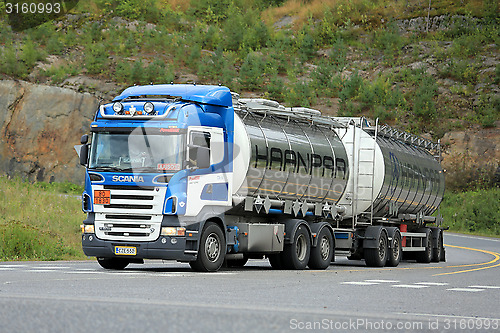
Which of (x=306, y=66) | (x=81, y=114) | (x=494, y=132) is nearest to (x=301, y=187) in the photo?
(x=81, y=114)

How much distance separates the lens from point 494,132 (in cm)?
5369

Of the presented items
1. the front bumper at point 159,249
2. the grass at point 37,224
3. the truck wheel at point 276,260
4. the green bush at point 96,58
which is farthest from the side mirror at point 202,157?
the green bush at point 96,58

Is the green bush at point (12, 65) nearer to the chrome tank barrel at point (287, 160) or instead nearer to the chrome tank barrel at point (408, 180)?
the chrome tank barrel at point (408, 180)

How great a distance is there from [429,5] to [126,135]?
2130 inches

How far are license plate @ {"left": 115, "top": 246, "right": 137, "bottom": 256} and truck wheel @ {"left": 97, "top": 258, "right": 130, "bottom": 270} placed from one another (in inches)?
55.5

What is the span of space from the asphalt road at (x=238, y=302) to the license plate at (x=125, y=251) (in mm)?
1181

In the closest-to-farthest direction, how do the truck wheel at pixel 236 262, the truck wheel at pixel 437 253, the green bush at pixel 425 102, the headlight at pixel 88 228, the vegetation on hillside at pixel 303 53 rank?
the headlight at pixel 88 228 → the truck wheel at pixel 236 262 → the truck wheel at pixel 437 253 → the vegetation on hillside at pixel 303 53 → the green bush at pixel 425 102

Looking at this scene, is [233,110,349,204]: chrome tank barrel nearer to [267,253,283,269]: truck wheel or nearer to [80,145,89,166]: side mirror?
[267,253,283,269]: truck wheel

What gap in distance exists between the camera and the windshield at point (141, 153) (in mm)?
16859

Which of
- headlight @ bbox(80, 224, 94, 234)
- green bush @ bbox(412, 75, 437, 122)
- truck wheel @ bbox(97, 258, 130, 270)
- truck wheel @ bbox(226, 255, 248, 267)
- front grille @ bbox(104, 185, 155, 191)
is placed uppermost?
green bush @ bbox(412, 75, 437, 122)

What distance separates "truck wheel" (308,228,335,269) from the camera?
69.1ft

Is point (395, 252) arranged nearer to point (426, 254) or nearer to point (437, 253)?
point (426, 254)

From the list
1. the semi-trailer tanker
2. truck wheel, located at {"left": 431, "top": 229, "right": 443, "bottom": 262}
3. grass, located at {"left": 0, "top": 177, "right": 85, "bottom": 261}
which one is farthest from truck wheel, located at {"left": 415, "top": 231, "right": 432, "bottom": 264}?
grass, located at {"left": 0, "top": 177, "right": 85, "bottom": 261}

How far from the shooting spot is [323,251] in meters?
Result: 21.5
